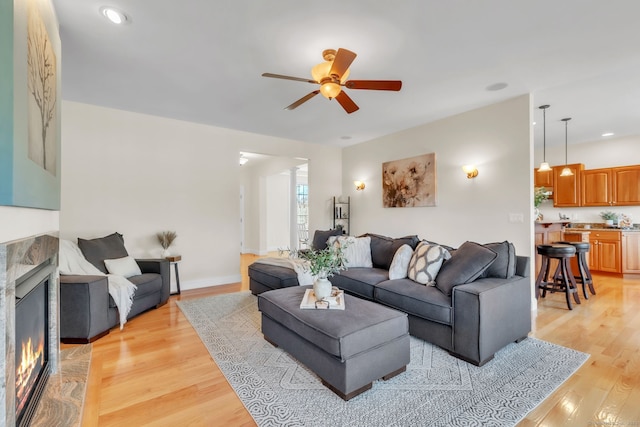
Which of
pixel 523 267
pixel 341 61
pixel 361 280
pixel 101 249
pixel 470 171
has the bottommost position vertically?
pixel 361 280

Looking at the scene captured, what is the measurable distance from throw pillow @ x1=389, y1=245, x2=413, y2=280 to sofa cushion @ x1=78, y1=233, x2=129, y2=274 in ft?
10.7

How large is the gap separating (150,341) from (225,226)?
248 cm

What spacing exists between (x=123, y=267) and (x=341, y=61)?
3.27 m

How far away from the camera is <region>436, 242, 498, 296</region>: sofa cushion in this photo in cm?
260

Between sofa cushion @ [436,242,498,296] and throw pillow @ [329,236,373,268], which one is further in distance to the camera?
throw pillow @ [329,236,373,268]

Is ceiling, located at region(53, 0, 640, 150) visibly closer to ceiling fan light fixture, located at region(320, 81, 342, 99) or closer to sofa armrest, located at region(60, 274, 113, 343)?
ceiling fan light fixture, located at region(320, 81, 342, 99)

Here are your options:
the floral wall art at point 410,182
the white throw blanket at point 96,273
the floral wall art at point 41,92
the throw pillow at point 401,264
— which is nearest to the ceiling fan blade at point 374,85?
the throw pillow at point 401,264

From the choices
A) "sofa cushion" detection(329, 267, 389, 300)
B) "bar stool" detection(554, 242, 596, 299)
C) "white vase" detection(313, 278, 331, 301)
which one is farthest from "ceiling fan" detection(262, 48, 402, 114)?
"bar stool" detection(554, 242, 596, 299)

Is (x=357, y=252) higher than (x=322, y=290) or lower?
higher

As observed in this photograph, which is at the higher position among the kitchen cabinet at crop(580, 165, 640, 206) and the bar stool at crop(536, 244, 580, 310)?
the kitchen cabinet at crop(580, 165, 640, 206)

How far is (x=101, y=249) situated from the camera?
3.59 metres

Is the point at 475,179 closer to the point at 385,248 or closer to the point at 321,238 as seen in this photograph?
the point at 385,248

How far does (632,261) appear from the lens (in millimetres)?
5328

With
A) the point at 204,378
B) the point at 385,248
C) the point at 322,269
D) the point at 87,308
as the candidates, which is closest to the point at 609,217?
the point at 385,248
